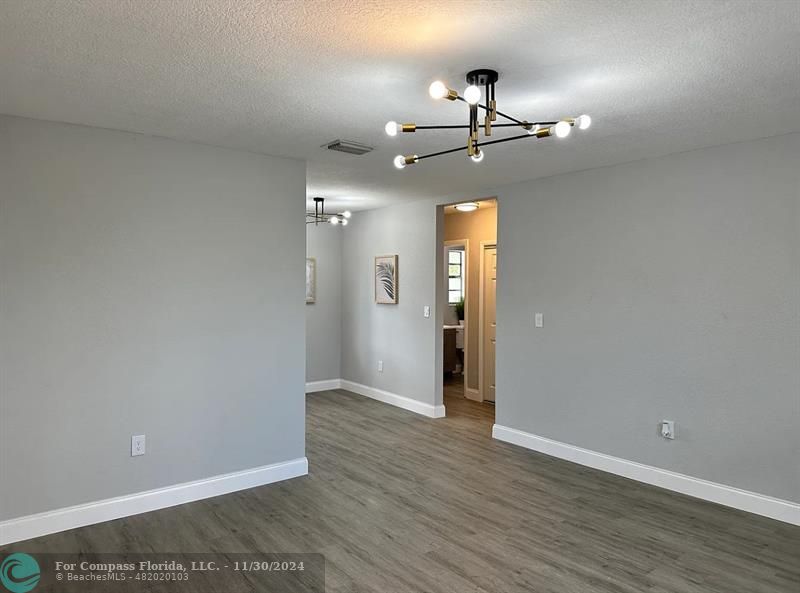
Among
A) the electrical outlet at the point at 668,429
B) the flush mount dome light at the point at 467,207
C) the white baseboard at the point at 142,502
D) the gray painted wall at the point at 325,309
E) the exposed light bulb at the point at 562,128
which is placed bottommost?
the white baseboard at the point at 142,502

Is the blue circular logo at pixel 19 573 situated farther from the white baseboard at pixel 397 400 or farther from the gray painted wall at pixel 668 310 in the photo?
the white baseboard at pixel 397 400

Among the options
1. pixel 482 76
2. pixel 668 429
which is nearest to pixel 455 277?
pixel 668 429

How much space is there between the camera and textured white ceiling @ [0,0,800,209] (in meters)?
1.91

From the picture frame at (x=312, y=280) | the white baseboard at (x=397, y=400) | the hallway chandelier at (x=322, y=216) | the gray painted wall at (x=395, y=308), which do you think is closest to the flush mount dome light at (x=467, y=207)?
the gray painted wall at (x=395, y=308)

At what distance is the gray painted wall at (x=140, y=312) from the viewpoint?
10.2 ft

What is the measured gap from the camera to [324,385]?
727 centimetres

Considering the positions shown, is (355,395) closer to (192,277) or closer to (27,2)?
(192,277)

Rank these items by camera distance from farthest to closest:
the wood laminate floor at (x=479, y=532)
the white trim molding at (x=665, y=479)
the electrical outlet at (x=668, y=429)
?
the electrical outlet at (x=668, y=429) < the white trim molding at (x=665, y=479) < the wood laminate floor at (x=479, y=532)

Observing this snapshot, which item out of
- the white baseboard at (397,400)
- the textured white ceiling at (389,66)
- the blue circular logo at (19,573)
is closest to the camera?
the textured white ceiling at (389,66)

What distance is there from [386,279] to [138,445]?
12.1 feet

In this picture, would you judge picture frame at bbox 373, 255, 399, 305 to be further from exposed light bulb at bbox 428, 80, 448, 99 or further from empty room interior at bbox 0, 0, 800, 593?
exposed light bulb at bbox 428, 80, 448, 99

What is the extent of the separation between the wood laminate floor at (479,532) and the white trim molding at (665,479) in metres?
0.09

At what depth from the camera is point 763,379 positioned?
3.44 meters

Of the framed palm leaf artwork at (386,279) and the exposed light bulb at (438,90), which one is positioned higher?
the exposed light bulb at (438,90)
